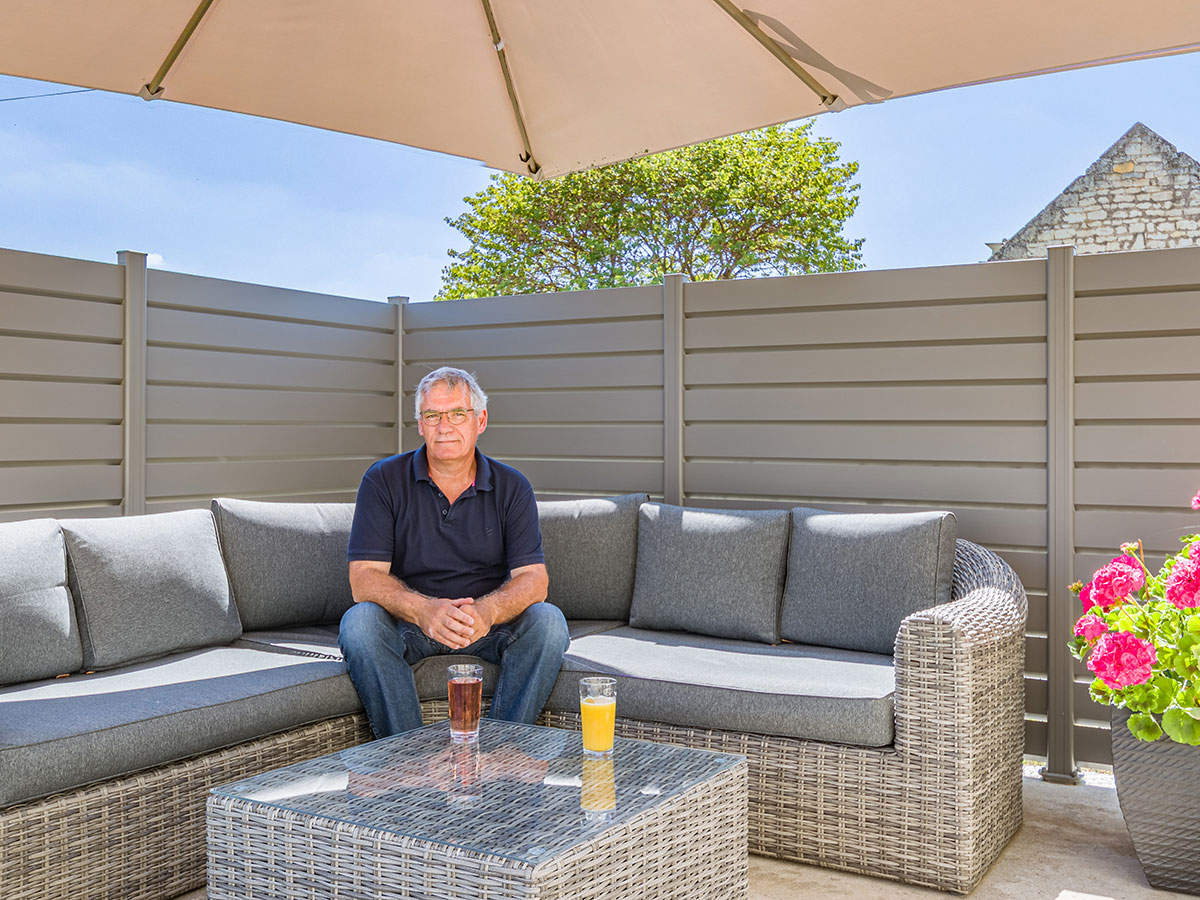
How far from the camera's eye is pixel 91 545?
2730 mm

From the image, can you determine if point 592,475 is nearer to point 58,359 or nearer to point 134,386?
point 134,386

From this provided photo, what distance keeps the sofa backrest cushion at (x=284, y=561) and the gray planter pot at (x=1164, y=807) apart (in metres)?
2.36

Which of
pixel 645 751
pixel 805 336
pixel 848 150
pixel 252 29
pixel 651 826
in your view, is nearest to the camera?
pixel 651 826

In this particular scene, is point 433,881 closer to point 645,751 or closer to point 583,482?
point 645,751

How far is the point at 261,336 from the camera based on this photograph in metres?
3.83

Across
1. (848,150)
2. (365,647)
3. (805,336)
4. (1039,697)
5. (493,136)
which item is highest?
(848,150)

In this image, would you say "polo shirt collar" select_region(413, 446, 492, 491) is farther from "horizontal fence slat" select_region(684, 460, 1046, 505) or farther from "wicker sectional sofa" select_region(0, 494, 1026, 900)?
"horizontal fence slat" select_region(684, 460, 1046, 505)

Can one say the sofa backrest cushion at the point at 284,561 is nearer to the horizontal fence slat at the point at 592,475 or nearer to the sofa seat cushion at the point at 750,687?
the sofa seat cushion at the point at 750,687

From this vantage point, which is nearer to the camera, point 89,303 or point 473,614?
point 473,614

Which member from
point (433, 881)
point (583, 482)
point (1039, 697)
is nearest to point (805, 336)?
point (583, 482)

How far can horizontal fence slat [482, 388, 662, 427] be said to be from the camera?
3928 millimetres

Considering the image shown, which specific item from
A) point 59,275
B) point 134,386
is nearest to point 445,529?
point 134,386

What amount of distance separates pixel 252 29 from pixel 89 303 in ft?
4.85

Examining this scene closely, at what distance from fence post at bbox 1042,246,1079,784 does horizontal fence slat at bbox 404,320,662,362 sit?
1434mm
